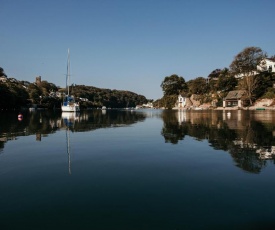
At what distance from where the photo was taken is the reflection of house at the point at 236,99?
97812 mm

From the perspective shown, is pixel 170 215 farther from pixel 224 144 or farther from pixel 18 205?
pixel 224 144

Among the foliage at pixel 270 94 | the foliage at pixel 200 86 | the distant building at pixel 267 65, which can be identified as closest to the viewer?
the foliage at pixel 270 94

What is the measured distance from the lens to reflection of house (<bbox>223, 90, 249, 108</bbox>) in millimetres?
97812

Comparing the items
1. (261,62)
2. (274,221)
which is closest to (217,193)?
(274,221)

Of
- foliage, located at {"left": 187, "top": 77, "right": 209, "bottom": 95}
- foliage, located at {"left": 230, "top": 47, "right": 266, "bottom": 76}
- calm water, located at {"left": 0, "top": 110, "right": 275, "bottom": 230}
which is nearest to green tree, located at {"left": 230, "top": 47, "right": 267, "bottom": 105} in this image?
foliage, located at {"left": 230, "top": 47, "right": 266, "bottom": 76}

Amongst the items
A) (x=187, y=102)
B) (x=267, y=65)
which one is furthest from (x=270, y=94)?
(x=187, y=102)

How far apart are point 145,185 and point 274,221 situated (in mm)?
3647

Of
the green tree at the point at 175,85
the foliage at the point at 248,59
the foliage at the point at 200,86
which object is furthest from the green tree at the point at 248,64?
the green tree at the point at 175,85

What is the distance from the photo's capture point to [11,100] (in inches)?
3792

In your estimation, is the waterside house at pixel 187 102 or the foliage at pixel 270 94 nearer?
the foliage at pixel 270 94

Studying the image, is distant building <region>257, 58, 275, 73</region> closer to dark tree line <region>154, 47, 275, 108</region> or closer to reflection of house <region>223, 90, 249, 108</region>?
dark tree line <region>154, 47, 275, 108</region>

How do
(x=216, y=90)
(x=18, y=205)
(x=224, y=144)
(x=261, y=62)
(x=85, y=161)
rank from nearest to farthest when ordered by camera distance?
1. (x=18, y=205)
2. (x=85, y=161)
3. (x=224, y=144)
4. (x=261, y=62)
5. (x=216, y=90)

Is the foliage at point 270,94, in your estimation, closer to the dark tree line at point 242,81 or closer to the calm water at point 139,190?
the dark tree line at point 242,81

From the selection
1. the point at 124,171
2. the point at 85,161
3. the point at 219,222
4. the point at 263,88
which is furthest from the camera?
the point at 263,88
